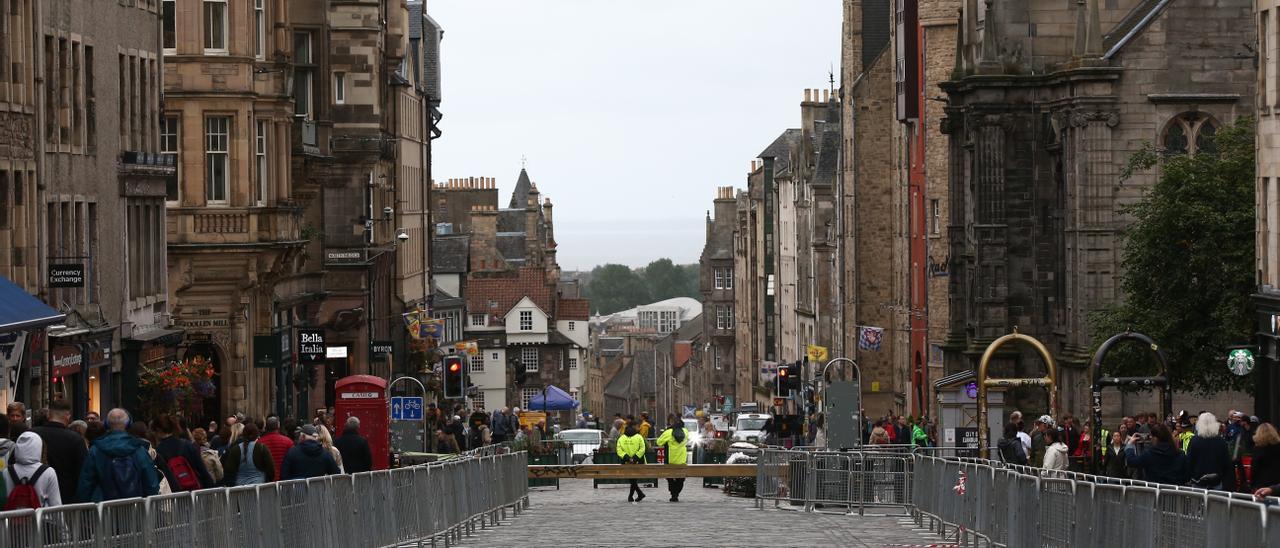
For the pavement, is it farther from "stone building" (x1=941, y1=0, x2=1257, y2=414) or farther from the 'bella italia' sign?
"stone building" (x1=941, y1=0, x2=1257, y2=414)

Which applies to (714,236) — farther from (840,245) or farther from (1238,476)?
(1238,476)

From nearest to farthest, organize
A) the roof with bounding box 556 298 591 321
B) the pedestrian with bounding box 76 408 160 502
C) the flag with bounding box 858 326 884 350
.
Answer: the pedestrian with bounding box 76 408 160 502 < the flag with bounding box 858 326 884 350 < the roof with bounding box 556 298 591 321

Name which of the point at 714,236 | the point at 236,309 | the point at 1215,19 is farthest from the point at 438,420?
the point at 714,236

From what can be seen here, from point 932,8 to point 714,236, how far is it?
9234 cm

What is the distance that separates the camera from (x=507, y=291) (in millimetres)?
133500

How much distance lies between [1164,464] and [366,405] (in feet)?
60.0

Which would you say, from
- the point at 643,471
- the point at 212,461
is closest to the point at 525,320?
the point at 643,471

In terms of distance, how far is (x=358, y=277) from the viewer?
6388cm

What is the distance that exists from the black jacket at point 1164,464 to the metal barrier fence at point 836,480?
440 inches

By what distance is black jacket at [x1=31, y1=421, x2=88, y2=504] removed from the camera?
19.0m

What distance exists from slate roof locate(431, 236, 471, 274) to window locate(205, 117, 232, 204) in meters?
57.0

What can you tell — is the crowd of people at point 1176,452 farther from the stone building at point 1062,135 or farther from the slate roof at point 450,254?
the slate roof at point 450,254

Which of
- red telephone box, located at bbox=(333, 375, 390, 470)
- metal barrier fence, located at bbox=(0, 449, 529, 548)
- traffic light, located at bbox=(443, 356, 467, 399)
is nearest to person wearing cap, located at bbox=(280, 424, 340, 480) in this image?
metal barrier fence, located at bbox=(0, 449, 529, 548)

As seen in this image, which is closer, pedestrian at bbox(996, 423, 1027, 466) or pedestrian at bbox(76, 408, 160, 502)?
pedestrian at bbox(76, 408, 160, 502)
